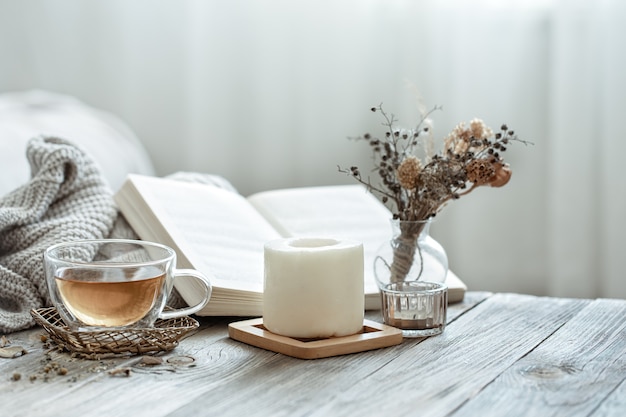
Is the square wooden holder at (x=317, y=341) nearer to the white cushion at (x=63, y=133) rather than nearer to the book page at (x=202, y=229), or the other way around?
the book page at (x=202, y=229)

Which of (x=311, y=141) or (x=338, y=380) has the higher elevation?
(x=311, y=141)

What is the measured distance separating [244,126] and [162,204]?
83 centimetres

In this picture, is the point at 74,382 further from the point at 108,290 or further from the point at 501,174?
the point at 501,174

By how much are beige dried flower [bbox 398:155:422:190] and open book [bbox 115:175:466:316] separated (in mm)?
109

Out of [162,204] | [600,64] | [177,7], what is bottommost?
[162,204]

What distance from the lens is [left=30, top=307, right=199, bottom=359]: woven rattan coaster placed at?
81 cm

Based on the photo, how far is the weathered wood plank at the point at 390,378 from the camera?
0.68 meters

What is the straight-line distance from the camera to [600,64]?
63.3 inches

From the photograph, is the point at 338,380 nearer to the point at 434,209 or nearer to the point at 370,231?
the point at 434,209

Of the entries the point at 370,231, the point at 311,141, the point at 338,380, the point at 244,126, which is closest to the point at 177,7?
the point at 244,126

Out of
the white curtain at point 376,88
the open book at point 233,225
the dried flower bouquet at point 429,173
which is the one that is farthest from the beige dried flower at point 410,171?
the white curtain at point 376,88

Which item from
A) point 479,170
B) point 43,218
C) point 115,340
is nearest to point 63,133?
point 43,218

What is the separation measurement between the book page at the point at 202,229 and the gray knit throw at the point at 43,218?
0.04 metres

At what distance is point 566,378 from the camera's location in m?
0.75
